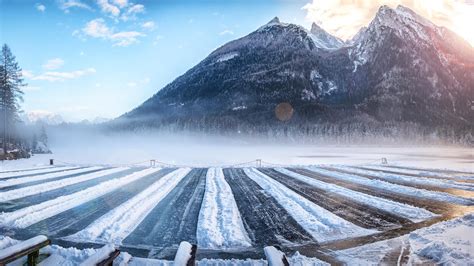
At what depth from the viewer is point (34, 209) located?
921 centimetres

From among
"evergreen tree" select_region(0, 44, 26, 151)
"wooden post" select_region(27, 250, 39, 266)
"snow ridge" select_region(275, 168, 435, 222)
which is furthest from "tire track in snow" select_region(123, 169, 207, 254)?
"evergreen tree" select_region(0, 44, 26, 151)

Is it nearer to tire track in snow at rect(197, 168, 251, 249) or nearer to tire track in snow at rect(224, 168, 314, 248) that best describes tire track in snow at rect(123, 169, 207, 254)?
tire track in snow at rect(197, 168, 251, 249)

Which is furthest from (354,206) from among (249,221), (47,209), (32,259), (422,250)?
(47,209)

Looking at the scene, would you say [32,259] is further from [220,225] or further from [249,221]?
[249,221]

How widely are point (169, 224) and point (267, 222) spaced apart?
2.21 m

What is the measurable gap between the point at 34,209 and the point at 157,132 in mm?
132088

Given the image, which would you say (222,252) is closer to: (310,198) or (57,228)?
(57,228)

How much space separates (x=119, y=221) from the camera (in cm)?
788

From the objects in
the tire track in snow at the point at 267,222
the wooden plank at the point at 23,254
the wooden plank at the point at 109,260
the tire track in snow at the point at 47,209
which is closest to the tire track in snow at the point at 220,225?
the tire track in snow at the point at 267,222

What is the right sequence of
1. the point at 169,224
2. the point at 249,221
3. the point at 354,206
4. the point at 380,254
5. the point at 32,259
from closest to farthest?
the point at 32,259, the point at 380,254, the point at 169,224, the point at 249,221, the point at 354,206

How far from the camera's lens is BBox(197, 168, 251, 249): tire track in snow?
637 cm

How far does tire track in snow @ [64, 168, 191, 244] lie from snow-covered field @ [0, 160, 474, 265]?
0.02m

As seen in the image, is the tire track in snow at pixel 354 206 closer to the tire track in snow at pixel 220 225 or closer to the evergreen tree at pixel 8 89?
the tire track in snow at pixel 220 225

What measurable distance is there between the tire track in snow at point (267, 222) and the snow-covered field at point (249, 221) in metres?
0.02
